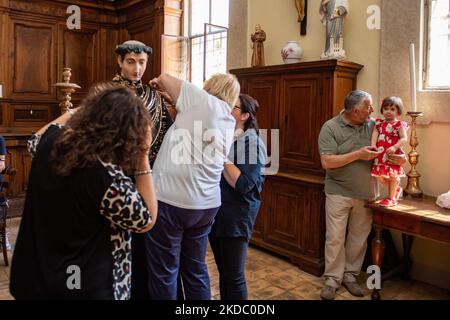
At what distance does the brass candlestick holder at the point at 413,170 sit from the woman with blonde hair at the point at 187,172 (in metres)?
1.75

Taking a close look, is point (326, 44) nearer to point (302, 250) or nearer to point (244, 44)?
point (244, 44)

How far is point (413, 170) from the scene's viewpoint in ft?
10.5

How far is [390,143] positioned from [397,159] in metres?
0.14

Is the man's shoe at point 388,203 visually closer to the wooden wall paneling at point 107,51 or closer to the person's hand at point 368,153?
the person's hand at point 368,153

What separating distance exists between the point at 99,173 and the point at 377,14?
3.12m

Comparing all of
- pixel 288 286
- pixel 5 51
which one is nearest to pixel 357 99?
pixel 288 286

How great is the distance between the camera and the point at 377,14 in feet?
11.7

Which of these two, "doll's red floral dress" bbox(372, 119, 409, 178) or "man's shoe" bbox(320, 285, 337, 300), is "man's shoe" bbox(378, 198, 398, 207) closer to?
"doll's red floral dress" bbox(372, 119, 409, 178)

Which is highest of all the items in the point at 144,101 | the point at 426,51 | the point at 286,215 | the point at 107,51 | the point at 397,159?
the point at 107,51

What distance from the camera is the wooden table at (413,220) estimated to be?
263 cm

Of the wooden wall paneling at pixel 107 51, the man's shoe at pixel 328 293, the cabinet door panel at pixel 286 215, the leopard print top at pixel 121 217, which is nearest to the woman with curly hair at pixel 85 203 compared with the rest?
the leopard print top at pixel 121 217

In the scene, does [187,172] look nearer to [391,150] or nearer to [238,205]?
[238,205]

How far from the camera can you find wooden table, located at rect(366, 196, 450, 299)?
8.64ft

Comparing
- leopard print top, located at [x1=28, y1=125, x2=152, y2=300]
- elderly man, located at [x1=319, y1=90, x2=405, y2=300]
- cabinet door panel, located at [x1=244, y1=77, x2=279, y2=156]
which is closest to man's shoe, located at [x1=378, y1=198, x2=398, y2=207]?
elderly man, located at [x1=319, y1=90, x2=405, y2=300]
